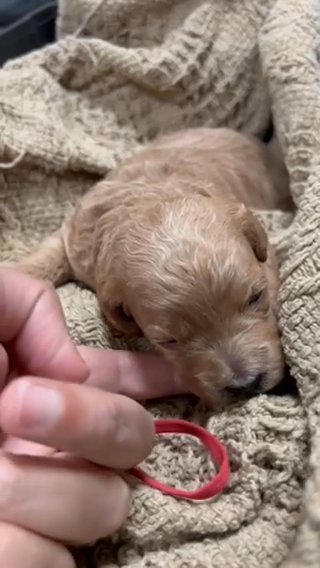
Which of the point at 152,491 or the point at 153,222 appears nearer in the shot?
the point at 152,491

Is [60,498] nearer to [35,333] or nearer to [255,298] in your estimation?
[35,333]

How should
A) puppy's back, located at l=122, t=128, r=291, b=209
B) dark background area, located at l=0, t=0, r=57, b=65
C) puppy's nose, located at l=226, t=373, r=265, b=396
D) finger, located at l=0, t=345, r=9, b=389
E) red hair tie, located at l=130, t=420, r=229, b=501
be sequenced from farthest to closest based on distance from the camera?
dark background area, located at l=0, t=0, r=57, b=65
puppy's back, located at l=122, t=128, r=291, b=209
puppy's nose, located at l=226, t=373, r=265, b=396
red hair tie, located at l=130, t=420, r=229, b=501
finger, located at l=0, t=345, r=9, b=389

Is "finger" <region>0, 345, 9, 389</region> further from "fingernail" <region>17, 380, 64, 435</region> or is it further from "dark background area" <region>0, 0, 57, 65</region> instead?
"dark background area" <region>0, 0, 57, 65</region>

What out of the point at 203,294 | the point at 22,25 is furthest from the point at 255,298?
the point at 22,25

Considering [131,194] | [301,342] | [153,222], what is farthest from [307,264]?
[131,194]

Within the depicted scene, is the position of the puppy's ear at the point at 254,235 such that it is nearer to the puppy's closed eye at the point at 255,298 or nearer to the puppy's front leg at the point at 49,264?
the puppy's closed eye at the point at 255,298

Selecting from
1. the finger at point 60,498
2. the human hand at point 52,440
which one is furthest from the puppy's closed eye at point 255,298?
the finger at point 60,498

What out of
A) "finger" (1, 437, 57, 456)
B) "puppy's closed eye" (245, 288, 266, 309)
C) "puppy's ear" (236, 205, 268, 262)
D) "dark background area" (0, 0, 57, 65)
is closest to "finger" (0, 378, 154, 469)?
Result: "finger" (1, 437, 57, 456)

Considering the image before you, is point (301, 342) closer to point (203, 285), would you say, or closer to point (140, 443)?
point (203, 285)
